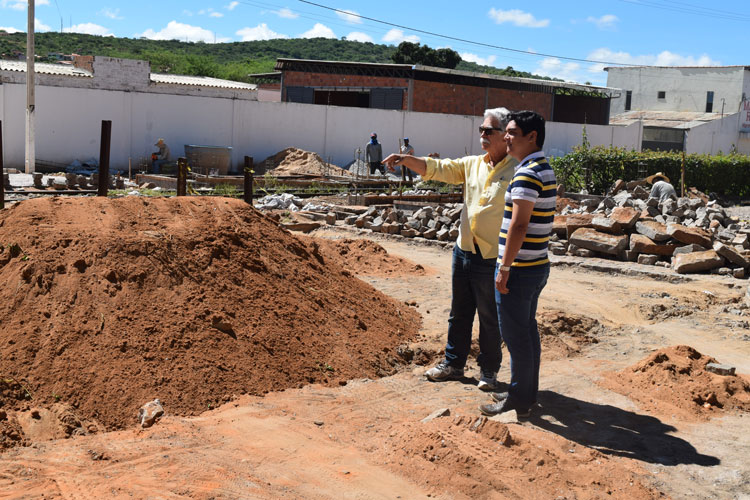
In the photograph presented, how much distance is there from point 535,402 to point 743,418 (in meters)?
1.49

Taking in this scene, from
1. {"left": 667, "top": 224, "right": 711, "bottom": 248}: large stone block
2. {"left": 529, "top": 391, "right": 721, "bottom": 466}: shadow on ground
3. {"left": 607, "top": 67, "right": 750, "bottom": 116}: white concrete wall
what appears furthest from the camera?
{"left": 607, "top": 67, "right": 750, "bottom": 116}: white concrete wall

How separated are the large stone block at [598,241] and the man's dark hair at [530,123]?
298 inches

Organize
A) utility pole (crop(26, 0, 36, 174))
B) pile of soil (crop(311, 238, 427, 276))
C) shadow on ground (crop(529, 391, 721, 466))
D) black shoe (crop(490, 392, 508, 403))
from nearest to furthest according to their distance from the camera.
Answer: shadow on ground (crop(529, 391, 721, 466)), black shoe (crop(490, 392, 508, 403)), pile of soil (crop(311, 238, 427, 276)), utility pole (crop(26, 0, 36, 174))

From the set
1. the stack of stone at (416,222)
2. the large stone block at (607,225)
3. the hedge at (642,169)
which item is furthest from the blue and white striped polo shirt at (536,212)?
the hedge at (642,169)

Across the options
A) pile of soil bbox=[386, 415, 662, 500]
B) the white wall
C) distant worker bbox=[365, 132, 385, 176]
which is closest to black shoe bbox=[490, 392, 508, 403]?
pile of soil bbox=[386, 415, 662, 500]

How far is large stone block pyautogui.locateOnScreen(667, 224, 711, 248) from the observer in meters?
11.4

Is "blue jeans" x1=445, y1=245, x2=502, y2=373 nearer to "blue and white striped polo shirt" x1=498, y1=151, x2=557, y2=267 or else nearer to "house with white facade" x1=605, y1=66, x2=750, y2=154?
"blue and white striped polo shirt" x1=498, y1=151, x2=557, y2=267

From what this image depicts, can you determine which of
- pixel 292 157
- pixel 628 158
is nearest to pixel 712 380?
pixel 628 158

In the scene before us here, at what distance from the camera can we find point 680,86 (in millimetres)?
52031

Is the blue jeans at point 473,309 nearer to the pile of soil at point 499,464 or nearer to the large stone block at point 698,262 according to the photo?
the pile of soil at point 499,464

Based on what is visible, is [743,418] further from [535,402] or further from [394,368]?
[394,368]

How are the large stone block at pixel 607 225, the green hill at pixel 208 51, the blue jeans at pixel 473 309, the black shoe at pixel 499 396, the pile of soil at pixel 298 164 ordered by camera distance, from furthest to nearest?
the green hill at pixel 208 51 < the pile of soil at pixel 298 164 < the large stone block at pixel 607 225 < the blue jeans at pixel 473 309 < the black shoe at pixel 499 396

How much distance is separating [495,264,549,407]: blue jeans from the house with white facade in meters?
39.6

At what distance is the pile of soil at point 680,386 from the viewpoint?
5352 millimetres
